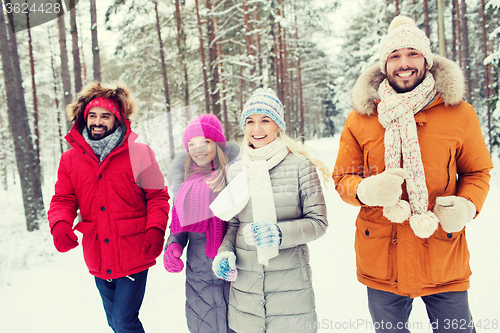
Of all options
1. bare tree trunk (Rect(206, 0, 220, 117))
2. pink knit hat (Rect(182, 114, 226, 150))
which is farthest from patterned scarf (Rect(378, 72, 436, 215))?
bare tree trunk (Rect(206, 0, 220, 117))

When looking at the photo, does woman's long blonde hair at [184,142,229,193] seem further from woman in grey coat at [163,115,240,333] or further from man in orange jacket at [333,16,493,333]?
man in orange jacket at [333,16,493,333]

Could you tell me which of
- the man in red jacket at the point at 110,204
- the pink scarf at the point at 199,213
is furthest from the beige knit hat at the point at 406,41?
the man in red jacket at the point at 110,204

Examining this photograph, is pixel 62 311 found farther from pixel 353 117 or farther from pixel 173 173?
pixel 353 117

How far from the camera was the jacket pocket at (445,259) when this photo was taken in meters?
1.82

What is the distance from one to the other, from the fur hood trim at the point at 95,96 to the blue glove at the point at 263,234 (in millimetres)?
1611

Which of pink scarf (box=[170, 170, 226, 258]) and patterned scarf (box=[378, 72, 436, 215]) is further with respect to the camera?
pink scarf (box=[170, 170, 226, 258])

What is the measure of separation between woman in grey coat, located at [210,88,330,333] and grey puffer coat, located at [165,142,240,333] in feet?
0.55

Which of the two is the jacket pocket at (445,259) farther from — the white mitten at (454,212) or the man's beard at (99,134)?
the man's beard at (99,134)

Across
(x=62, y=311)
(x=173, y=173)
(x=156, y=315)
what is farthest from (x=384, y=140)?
(x=62, y=311)

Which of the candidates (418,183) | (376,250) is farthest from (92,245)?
(418,183)

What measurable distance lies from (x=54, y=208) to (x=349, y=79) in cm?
2478

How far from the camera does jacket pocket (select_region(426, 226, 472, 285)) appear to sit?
182 centimetres

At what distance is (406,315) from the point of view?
6.71ft

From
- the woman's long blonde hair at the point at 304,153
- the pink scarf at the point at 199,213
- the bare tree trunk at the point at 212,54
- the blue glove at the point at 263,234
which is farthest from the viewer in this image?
the bare tree trunk at the point at 212,54
